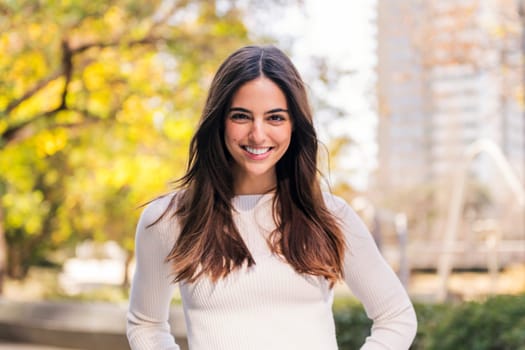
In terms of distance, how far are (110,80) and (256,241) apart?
34.0ft

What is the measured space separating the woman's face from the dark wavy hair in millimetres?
22

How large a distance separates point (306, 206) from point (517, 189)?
12.0m

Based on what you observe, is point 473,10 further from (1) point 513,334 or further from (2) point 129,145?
(1) point 513,334

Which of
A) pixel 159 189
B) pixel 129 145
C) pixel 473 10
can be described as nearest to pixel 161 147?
pixel 129 145

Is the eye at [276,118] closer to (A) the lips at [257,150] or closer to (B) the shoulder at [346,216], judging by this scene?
(A) the lips at [257,150]

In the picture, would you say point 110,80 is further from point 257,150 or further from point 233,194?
point 257,150

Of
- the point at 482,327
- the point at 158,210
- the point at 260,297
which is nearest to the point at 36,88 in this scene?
the point at 482,327

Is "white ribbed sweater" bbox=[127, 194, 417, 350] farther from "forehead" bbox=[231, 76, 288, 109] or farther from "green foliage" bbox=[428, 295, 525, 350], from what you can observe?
"green foliage" bbox=[428, 295, 525, 350]

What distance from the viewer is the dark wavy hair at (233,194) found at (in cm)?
251

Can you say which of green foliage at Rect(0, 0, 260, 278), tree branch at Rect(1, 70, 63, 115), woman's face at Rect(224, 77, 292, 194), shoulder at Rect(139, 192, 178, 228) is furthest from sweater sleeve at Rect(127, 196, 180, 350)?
tree branch at Rect(1, 70, 63, 115)

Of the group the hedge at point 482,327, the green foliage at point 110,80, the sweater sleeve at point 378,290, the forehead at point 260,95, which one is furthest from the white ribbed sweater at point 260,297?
the green foliage at point 110,80

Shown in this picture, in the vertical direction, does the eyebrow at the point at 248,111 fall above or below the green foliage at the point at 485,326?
above

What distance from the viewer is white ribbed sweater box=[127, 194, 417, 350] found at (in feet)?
8.16

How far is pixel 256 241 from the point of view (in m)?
2.59
